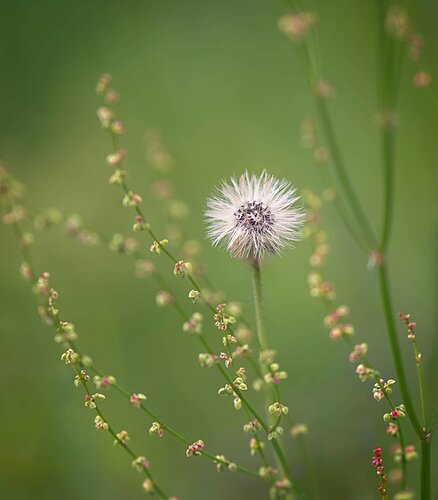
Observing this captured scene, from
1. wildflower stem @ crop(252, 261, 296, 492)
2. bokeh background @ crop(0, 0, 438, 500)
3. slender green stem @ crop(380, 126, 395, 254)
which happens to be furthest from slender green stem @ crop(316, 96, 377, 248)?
bokeh background @ crop(0, 0, 438, 500)

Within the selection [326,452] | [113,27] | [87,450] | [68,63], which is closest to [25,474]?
[87,450]

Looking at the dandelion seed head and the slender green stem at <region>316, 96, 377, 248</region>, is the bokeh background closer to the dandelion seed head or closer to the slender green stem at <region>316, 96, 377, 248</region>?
the dandelion seed head

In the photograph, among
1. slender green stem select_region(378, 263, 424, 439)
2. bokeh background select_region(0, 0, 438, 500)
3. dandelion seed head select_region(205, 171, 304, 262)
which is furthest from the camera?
bokeh background select_region(0, 0, 438, 500)

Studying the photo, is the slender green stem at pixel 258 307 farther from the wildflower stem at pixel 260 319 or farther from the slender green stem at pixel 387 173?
the slender green stem at pixel 387 173

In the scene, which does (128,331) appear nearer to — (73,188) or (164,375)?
(164,375)

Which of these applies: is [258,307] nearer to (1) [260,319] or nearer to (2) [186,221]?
(1) [260,319]

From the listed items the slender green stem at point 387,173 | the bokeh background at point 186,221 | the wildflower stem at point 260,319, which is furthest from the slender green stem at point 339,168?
the bokeh background at point 186,221
